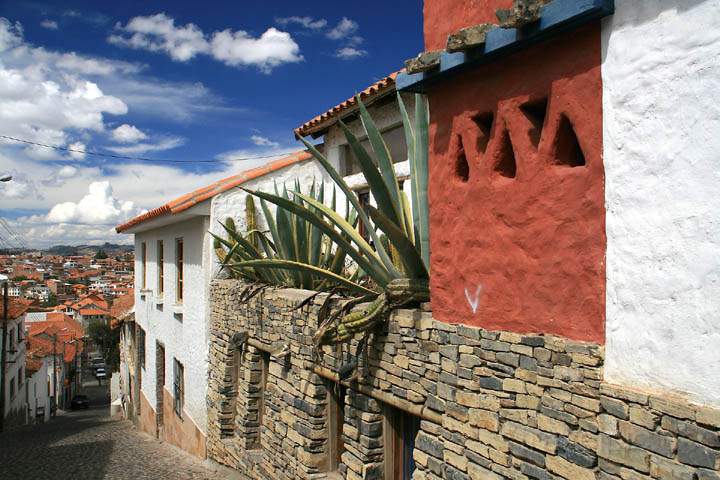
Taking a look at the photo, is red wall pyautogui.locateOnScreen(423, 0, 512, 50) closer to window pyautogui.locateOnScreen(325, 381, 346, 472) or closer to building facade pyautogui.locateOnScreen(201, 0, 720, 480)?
building facade pyautogui.locateOnScreen(201, 0, 720, 480)

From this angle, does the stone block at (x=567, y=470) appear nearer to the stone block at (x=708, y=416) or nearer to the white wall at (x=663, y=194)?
the white wall at (x=663, y=194)

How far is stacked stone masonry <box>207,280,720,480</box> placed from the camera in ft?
9.85

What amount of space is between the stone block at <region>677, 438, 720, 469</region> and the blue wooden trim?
2201 mm

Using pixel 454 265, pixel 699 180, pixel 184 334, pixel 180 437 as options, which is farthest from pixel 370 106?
pixel 180 437

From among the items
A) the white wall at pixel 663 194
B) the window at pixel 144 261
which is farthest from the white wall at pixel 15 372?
the white wall at pixel 663 194

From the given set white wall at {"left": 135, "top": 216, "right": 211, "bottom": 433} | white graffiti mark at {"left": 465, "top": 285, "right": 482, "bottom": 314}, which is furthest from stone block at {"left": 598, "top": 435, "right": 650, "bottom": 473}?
white wall at {"left": 135, "top": 216, "right": 211, "bottom": 433}

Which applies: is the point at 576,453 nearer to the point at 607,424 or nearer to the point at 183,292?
the point at 607,424

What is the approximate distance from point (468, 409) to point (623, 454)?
4.18 feet

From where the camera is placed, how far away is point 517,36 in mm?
3637

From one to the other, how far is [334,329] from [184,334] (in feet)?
21.3

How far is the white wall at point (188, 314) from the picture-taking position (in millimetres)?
10234

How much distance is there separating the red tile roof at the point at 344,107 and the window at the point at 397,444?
133 inches

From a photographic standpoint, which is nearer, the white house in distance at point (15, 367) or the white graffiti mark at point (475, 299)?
the white graffiti mark at point (475, 299)

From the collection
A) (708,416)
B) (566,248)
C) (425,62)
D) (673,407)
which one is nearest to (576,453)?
(673,407)
